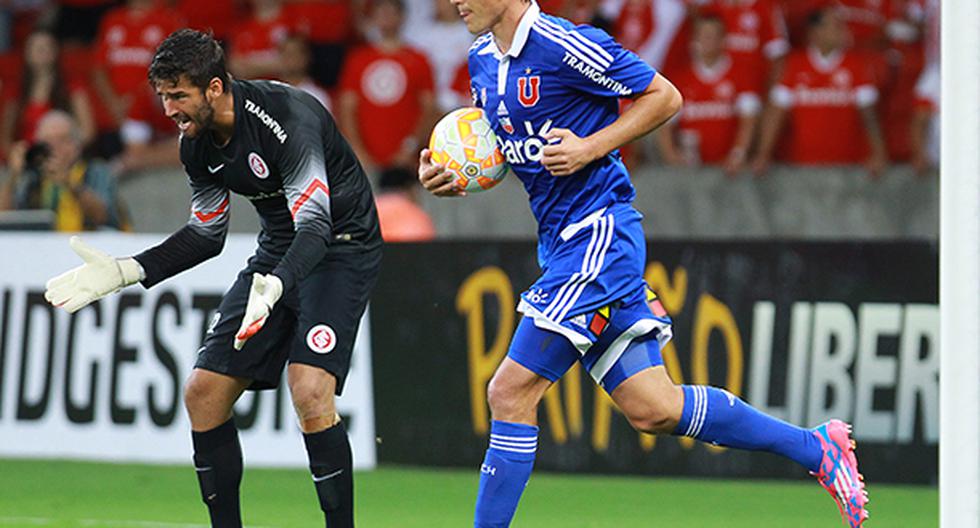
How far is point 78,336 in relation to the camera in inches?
408

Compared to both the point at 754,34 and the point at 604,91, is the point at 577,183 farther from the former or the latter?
the point at 754,34

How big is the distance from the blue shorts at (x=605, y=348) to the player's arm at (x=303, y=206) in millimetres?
780

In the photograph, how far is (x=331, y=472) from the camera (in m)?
6.32

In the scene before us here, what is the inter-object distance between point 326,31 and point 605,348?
7.97 m

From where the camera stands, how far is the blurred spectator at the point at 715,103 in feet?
40.8

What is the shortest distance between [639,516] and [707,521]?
0.36 metres

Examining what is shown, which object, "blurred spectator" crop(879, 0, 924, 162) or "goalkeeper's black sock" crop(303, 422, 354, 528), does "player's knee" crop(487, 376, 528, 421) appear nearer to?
"goalkeeper's black sock" crop(303, 422, 354, 528)

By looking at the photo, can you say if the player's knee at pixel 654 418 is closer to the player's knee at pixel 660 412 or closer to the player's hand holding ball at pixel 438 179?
the player's knee at pixel 660 412

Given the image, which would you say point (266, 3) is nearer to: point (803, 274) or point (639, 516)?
point (803, 274)

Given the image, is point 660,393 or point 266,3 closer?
point 660,393

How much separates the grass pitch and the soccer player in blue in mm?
1954

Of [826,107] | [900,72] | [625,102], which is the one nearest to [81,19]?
[625,102]

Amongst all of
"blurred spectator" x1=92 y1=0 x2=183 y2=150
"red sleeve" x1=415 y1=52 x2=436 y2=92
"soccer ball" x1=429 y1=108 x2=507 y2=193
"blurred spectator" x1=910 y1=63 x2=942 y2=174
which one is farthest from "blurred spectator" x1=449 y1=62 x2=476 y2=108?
"soccer ball" x1=429 y1=108 x2=507 y2=193

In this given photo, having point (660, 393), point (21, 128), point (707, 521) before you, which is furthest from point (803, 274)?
point (21, 128)
